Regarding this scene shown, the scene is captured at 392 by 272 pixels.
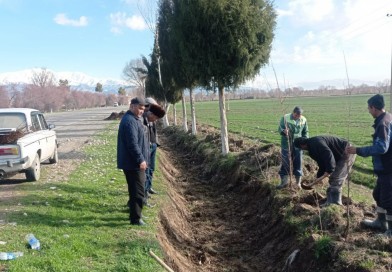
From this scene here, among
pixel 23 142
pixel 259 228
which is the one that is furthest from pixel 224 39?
pixel 23 142

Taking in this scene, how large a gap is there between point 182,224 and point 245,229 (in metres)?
1.40

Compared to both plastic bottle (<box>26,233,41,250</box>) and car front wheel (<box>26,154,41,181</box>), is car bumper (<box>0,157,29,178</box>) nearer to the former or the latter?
car front wheel (<box>26,154,41,181</box>)

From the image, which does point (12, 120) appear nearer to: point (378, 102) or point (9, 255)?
point (9, 255)

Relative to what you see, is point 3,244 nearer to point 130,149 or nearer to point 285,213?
point 130,149

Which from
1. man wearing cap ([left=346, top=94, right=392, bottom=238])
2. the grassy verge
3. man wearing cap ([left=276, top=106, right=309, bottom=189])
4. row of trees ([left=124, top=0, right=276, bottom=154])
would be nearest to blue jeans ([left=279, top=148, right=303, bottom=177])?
man wearing cap ([left=276, top=106, right=309, bottom=189])

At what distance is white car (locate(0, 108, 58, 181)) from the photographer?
876 centimetres

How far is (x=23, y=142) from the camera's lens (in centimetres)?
901

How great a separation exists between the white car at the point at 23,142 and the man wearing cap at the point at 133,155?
144 inches

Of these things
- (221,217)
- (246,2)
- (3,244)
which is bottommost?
(221,217)

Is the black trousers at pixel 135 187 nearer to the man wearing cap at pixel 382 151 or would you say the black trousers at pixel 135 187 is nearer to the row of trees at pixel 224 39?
the man wearing cap at pixel 382 151

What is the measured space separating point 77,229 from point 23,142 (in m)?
3.85

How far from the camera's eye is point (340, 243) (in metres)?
5.38

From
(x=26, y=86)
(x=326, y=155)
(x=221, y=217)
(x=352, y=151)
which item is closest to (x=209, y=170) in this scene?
(x=221, y=217)

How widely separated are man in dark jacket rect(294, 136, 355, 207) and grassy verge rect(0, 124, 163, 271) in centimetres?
311
